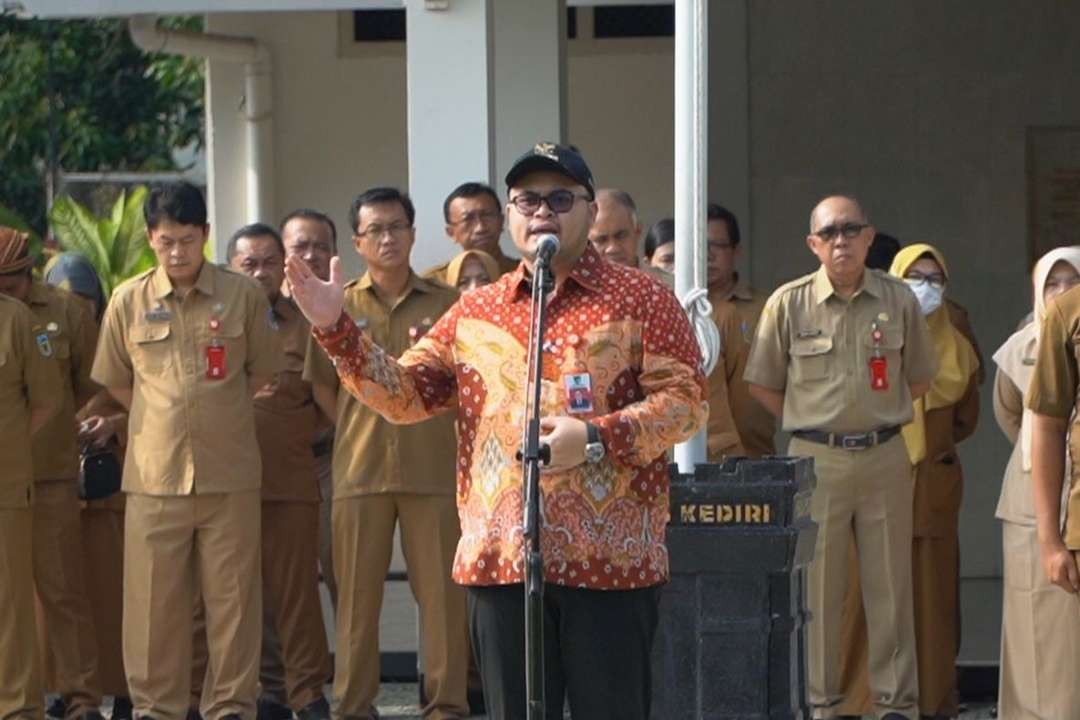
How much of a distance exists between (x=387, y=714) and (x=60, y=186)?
16.2m

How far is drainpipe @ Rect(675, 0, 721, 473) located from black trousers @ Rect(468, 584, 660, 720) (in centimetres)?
198

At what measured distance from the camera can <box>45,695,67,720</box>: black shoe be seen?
963 cm

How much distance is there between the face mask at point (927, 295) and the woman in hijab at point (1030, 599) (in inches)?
33.8

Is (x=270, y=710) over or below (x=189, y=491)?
below

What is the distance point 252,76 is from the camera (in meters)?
15.5

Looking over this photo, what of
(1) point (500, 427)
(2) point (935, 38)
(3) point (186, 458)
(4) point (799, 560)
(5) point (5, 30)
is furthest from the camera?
(5) point (5, 30)

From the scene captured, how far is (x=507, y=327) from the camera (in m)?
5.80

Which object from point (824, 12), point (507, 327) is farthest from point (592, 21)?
point (507, 327)

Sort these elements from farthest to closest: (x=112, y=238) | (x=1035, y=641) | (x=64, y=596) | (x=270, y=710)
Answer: (x=112, y=238), (x=270, y=710), (x=64, y=596), (x=1035, y=641)

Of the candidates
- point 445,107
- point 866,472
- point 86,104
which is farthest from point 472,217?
point 86,104

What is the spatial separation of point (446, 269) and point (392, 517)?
110 centimetres

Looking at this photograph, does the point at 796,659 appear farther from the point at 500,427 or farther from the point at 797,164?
the point at 797,164

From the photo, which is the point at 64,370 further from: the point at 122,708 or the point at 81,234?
the point at 81,234

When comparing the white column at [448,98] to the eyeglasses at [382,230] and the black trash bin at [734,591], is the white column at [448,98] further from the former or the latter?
the black trash bin at [734,591]
